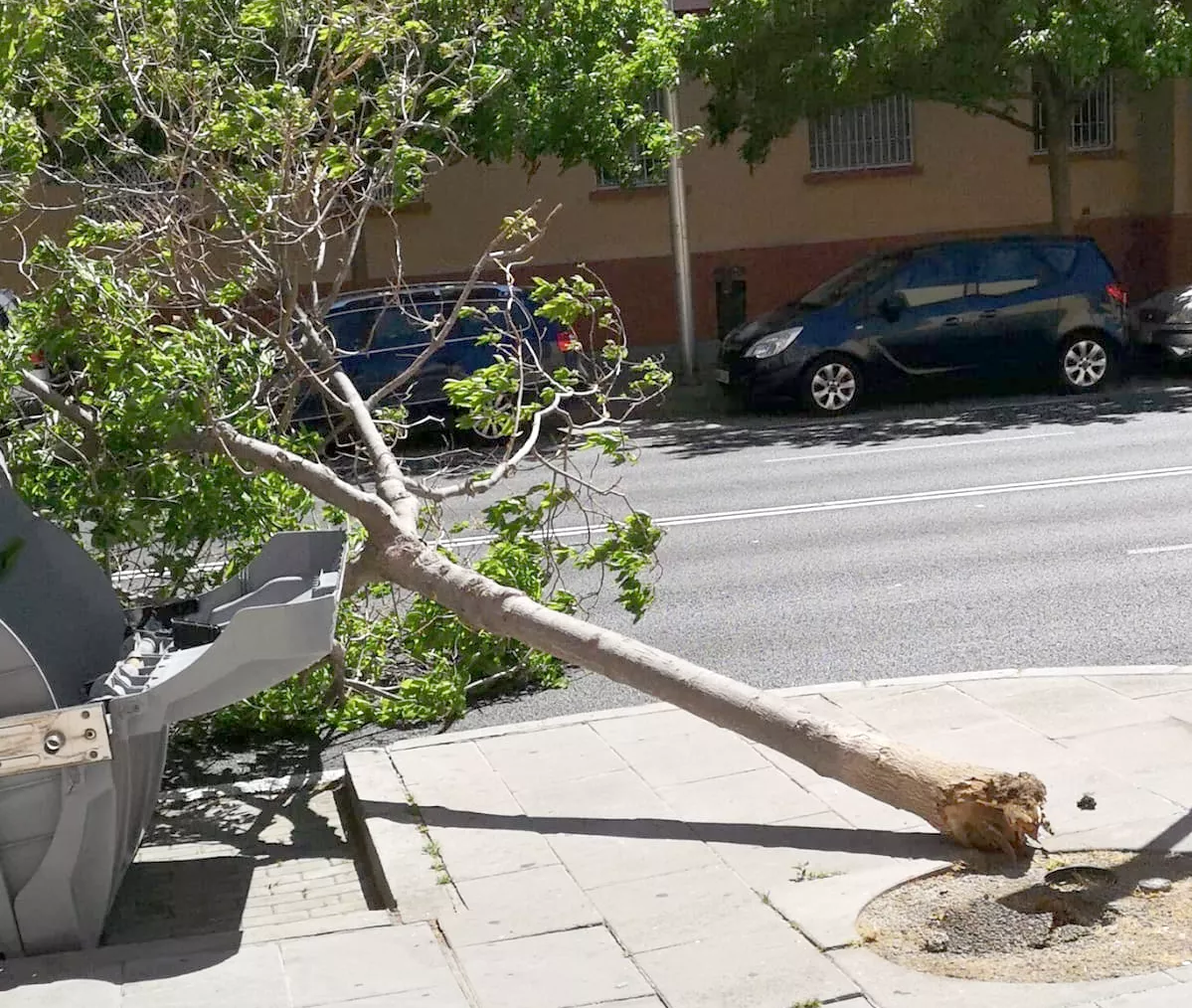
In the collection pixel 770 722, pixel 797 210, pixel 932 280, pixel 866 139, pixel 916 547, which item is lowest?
pixel 916 547

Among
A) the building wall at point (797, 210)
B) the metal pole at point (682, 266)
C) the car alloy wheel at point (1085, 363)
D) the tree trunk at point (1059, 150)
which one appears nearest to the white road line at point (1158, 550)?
the car alloy wheel at point (1085, 363)

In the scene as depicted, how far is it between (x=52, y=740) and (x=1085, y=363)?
15.4m

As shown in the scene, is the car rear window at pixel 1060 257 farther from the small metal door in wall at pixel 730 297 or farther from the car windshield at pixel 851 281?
the small metal door in wall at pixel 730 297

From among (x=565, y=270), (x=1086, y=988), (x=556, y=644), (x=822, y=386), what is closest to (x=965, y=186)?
(x=565, y=270)

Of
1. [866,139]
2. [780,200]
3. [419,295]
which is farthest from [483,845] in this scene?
[866,139]

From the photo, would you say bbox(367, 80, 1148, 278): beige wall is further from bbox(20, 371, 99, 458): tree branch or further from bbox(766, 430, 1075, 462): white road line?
bbox(20, 371, 99, 458): tree branch

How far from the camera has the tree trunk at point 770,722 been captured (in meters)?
5.21

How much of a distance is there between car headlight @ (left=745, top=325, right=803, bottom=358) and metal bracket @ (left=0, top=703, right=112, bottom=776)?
44.0 ft

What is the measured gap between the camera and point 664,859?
18.1 feet

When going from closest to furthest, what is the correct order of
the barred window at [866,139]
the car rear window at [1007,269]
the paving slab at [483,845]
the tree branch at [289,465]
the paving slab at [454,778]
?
the paving slab at [483,845]
the paving slab at [454,778]
the tree branch at [289,465]
the car rear window at [1007,269]
the barred window at [866,139]

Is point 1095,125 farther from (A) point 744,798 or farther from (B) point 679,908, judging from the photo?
(B) point 679,908

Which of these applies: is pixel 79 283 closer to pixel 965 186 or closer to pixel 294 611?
pixel 294 611

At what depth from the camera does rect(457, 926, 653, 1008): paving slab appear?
14.8 feet

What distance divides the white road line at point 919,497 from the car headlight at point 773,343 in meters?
5.08
